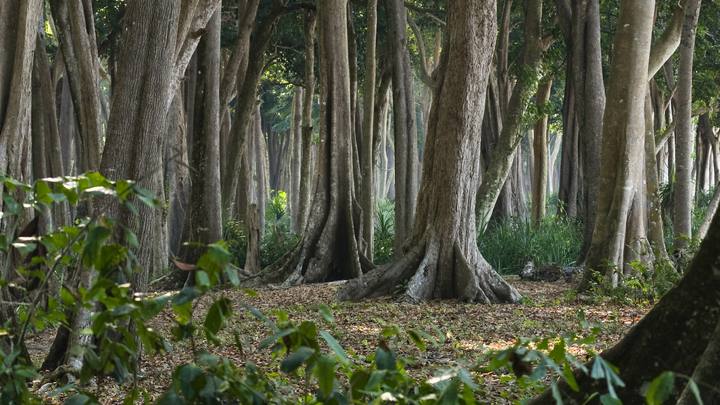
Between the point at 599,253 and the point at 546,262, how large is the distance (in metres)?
5.74

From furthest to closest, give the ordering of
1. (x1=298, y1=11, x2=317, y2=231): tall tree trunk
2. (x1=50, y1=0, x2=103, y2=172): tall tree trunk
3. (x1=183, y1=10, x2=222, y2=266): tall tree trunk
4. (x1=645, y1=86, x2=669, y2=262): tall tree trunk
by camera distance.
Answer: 1. (x1=298, y1=11, x2=317, y2=231): tall tree trunk
2. (x1=183, y1=10, x2=222, y2=266): tall tree trunk
3. (x1=645, y1=86, x2=669, y2=262): tall tree trunk
4. (x1=50, y1=0, x2=103, y2=172): tall tree trunk

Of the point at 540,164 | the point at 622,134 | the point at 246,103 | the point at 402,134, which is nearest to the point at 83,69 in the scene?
the point at 622,134

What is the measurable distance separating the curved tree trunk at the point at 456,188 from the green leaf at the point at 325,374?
831cm

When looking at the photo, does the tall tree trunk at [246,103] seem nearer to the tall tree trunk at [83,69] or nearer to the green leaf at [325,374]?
the tall tree trunk at [83,69]

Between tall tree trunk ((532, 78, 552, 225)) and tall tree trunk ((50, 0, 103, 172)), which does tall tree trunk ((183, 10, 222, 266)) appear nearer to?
tall tree trunk ((50, 0, 103, 172))

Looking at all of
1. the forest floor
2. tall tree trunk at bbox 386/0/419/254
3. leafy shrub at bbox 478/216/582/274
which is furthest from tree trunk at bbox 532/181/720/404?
leafy shrub at bbox 478/216/582/274

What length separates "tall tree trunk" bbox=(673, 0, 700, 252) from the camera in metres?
13.1

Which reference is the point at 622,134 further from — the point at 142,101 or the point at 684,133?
the point at 142,101

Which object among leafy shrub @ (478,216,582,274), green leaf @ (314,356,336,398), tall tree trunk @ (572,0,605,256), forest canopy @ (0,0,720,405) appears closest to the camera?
green leaf @ (314,356,336,398)

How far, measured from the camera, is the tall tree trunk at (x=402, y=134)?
16.1 metres

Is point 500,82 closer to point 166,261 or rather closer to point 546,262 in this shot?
point 546,262

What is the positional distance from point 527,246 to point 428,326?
877 centimetres

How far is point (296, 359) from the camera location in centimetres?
252

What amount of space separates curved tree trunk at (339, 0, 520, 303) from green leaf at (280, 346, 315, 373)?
8.29 metres
